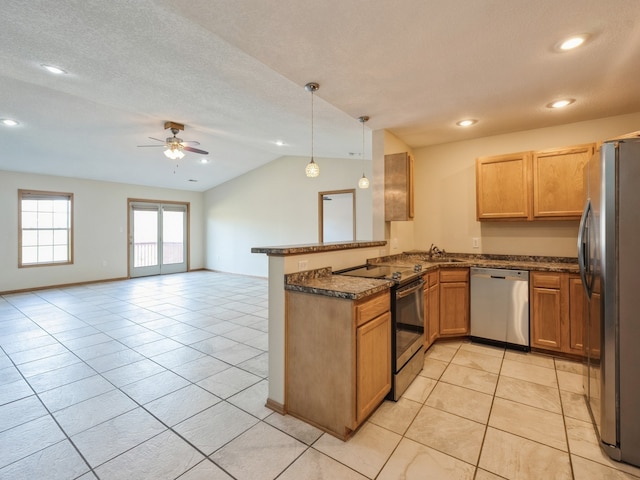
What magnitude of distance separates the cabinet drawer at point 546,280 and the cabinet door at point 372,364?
1.88 m

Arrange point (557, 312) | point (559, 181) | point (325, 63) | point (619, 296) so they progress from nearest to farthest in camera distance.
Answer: point (619, 296), point (325, 63), point (557, 312), point (559, 181)

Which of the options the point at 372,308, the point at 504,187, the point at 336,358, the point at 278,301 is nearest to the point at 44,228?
the point at 278,301

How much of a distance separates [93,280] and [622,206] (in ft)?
30.3

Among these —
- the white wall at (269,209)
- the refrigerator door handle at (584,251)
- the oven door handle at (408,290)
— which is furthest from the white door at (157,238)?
the refrigerator door handle at (584,251)

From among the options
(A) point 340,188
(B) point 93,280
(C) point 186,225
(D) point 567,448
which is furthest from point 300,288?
(C) point 186,225

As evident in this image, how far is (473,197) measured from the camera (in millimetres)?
3979

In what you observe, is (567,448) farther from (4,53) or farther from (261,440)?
(4,53)

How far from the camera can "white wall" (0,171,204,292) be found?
6.09m

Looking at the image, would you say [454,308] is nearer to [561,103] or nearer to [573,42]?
[561,103]

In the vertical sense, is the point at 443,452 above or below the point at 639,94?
below

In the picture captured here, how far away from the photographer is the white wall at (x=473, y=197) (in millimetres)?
3396

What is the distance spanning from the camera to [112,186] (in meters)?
7.52

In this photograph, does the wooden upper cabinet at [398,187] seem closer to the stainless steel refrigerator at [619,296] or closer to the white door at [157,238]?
the stainless steel refrigerator at [619,296]

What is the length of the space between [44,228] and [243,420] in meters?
7.41
